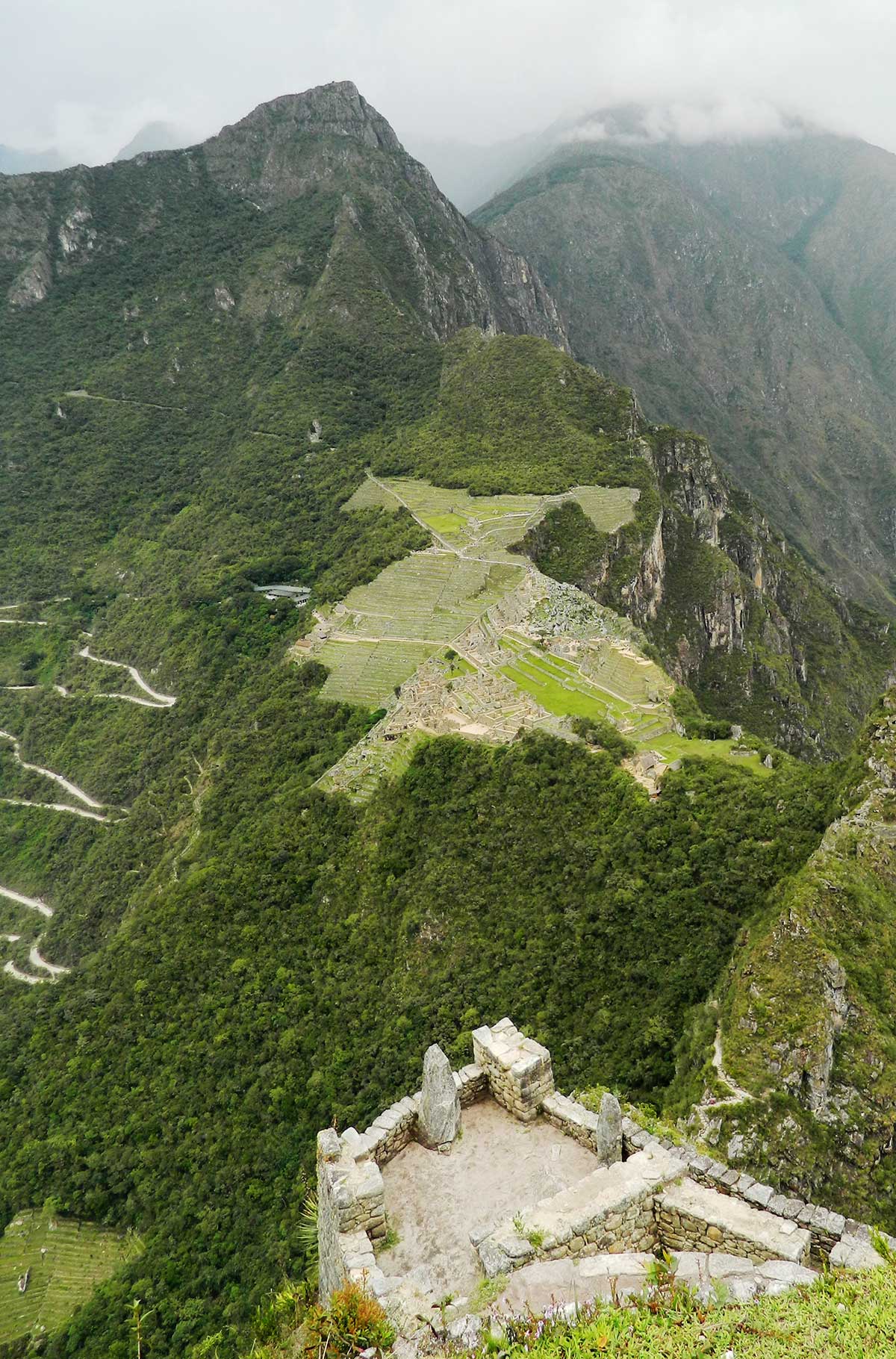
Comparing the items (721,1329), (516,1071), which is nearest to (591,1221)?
(721,1329)

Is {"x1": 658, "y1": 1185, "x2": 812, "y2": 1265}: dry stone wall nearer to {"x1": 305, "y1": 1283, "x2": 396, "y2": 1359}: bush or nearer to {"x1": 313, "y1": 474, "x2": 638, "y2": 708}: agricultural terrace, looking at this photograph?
{"x1": 305, "y1": 1283, "x2": 396, "y2": 1359}: bush

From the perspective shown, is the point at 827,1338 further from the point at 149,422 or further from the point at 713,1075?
the point at 149,422

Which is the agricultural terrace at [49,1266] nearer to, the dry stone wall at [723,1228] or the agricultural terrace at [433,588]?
the agricultural terrace at [433,588]

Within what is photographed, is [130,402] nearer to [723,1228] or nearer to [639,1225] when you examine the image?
[639,1225]

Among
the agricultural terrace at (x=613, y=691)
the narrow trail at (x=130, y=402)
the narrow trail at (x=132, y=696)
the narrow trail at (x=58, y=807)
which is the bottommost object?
the narrow trail at (x=58, y=807)

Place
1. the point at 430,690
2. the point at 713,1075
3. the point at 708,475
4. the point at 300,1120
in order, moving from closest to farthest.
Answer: the point at 713,1075, the point at 300,1120, the point at 430,690, the point at 708,475

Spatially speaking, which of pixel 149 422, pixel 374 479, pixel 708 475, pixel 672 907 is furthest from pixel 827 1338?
pixel 149 422

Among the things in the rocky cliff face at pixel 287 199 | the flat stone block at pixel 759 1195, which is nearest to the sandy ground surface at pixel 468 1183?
the flat stone block at pixel 759 1195
